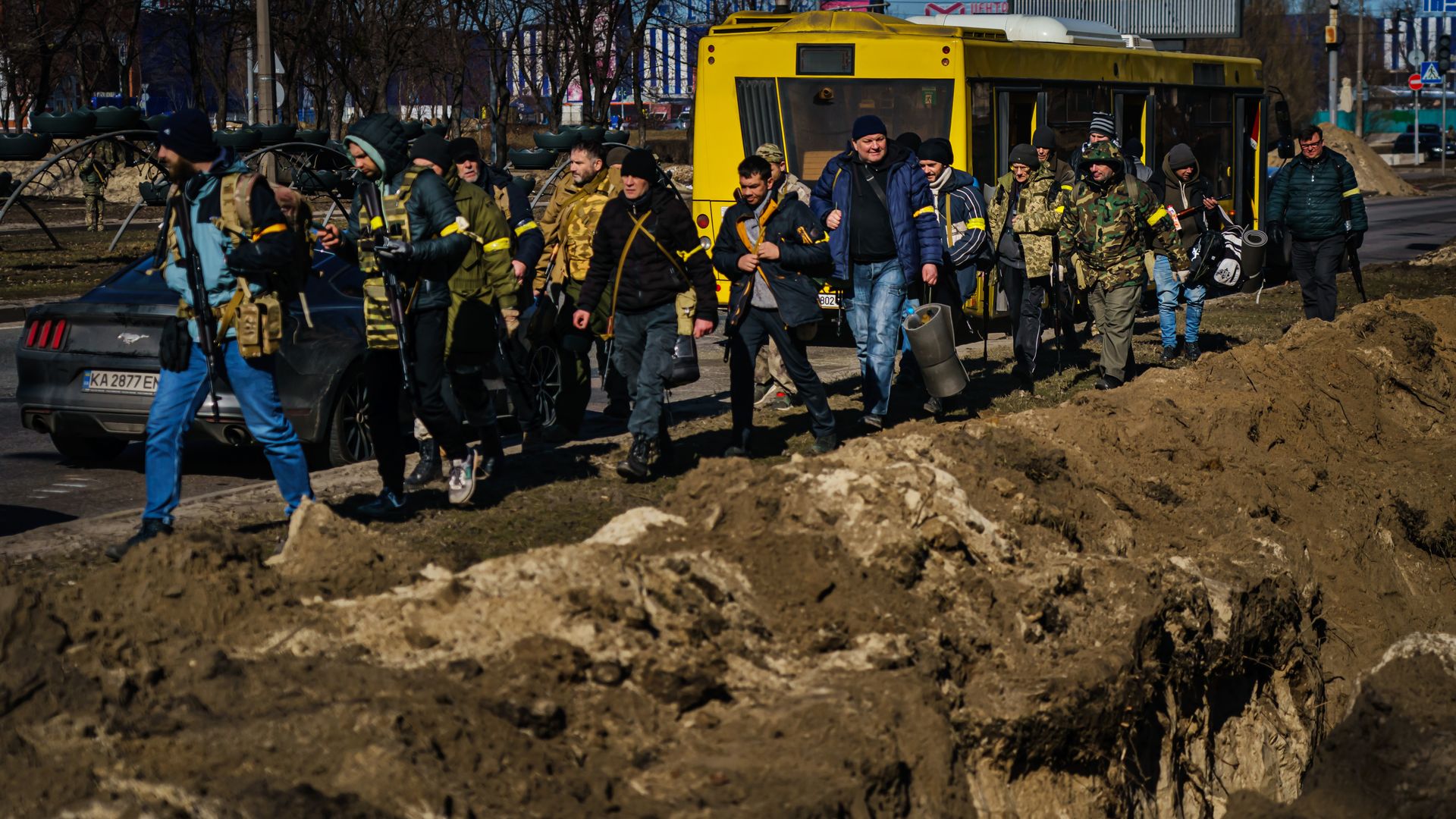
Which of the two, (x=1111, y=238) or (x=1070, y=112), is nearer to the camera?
(x=1111, y=238)

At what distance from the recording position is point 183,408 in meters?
7.00

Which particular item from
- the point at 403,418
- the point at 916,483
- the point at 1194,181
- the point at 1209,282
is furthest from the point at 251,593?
the point at 1209,282

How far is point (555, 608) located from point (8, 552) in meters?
3.65

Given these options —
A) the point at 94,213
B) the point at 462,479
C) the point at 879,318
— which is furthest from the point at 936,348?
the point at 94,213

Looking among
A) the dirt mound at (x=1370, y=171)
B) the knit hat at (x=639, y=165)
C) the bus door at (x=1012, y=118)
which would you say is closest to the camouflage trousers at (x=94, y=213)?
→ the bus door at (x=1012, y=118)

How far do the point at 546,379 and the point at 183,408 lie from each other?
156 inches

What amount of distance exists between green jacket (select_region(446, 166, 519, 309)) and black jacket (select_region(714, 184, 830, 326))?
1513mm

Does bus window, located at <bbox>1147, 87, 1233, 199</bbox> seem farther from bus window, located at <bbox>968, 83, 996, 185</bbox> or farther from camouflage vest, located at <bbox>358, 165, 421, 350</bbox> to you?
camouflage vest, located at <bbox>358, 165, 421, 350</bbox>

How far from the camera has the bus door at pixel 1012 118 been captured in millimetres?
14727

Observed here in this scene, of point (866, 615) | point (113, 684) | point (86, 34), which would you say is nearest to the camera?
point (113, 684)

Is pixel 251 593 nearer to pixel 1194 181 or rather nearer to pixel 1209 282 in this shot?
pixel 1194 181

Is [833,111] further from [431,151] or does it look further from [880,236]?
[431,151]

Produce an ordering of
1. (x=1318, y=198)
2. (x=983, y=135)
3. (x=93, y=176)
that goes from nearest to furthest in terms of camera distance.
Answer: (x=1318, y=198), (x=983, y=135), (x=93, y=176)

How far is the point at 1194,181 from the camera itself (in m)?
14.0
